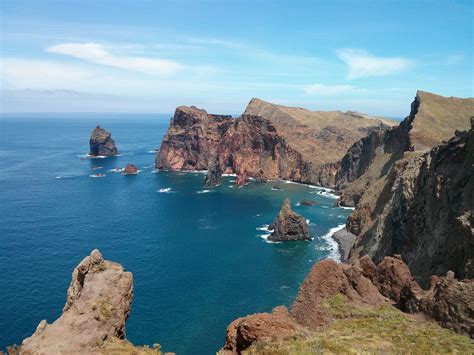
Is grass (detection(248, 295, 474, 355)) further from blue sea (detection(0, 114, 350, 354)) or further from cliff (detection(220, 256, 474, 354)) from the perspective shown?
blue sea (detection(0, 114, 350, 354))

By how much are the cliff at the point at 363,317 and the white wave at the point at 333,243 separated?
2521 inches

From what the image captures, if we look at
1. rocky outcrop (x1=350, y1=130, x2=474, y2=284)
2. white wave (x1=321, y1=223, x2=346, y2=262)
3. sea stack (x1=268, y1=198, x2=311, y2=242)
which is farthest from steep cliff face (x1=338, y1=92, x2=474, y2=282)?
sea stack (x1=268, y1=198, x2=311, y2=242)

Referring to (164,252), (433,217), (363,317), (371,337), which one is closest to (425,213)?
(433,217)

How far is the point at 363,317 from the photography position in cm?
3934

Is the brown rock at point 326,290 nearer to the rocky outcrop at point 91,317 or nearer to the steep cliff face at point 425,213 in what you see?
the steep cliff face at point 425,213

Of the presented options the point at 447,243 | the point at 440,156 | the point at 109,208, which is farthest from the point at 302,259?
the point at 109,208

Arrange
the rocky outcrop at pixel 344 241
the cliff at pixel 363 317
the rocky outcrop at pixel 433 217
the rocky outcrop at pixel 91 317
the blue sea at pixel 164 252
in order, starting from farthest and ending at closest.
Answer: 1. the rocky outcrop at pixel 344 241
2. the blue sea at pixel 164 252
3. the rocky outcrop at pixel 433 217
4. the cliff at pixel 363 317
5. the rocky outcrop at pixel 91 317

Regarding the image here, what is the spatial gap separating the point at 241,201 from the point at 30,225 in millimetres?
79810

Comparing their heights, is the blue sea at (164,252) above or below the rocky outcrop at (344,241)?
below

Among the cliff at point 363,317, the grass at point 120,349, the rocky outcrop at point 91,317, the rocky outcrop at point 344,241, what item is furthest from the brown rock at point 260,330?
the rocky outcrop at point 344,241

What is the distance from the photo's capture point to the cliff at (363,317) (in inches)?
1227

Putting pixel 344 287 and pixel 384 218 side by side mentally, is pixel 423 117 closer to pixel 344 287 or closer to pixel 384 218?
pixel 384 218

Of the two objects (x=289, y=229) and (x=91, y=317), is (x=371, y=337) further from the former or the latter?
(x=289, y=229)

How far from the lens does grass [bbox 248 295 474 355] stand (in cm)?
3006
